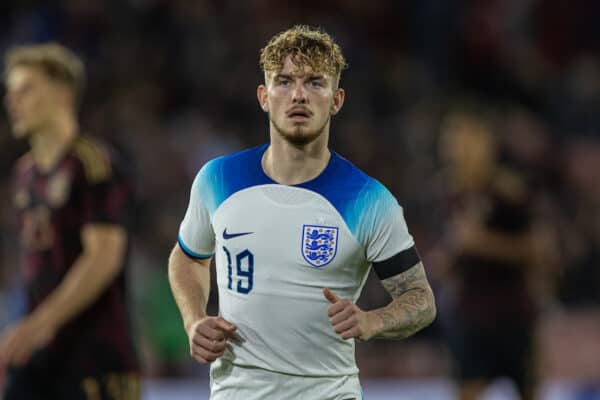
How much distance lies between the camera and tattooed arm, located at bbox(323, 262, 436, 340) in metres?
3.51

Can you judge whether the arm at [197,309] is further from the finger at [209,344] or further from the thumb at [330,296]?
the thumb at [330,296]

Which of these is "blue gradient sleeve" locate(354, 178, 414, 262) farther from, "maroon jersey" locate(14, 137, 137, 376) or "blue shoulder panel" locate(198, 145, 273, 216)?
"maroon jersey" locate(14, 137, 137, 376)

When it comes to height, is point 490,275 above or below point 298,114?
below

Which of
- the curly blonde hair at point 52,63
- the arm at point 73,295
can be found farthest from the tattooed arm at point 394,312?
the curly blonde hair at point 52,63

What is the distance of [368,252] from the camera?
3.86 m

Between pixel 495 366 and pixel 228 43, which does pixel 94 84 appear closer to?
pixel 228 43

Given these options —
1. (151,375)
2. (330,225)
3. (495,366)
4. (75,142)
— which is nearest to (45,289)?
(75,142)

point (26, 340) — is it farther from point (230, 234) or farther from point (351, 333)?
point (351, 333)

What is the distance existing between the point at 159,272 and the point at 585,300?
3755mm

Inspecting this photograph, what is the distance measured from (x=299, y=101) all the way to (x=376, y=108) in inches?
364

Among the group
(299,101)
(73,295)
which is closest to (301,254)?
(299,101)

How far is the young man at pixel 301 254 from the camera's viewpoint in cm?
381

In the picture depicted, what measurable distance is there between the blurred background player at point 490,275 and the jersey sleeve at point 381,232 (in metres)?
3.68

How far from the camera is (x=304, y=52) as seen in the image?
12.5 feet
